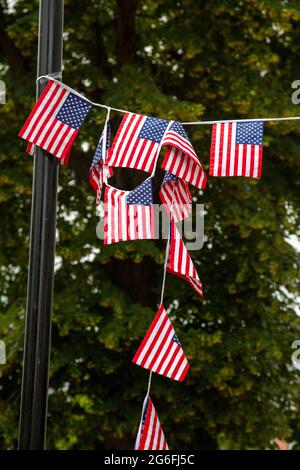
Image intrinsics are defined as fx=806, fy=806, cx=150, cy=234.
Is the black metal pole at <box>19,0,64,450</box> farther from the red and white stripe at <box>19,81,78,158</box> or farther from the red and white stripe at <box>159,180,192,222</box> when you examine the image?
the red and white stripe at <box>159,180,192,222</box>

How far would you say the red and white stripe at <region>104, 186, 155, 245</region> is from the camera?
3973 mm

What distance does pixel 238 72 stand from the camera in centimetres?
796

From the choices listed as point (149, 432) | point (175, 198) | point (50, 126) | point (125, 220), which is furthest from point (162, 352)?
point (50, 126)

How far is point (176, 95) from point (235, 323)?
8.56 feet

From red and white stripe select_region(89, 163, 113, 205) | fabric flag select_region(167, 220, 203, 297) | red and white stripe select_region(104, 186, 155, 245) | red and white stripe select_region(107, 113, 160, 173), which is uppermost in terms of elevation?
red and white stripe select_region(107, 113, 160, 173)

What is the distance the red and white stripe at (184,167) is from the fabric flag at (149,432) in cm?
117

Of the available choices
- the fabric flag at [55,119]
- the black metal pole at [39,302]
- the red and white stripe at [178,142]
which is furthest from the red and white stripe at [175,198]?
A: the black metal pole at [39,302]

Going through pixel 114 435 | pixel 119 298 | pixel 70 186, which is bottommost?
pixel 114 435

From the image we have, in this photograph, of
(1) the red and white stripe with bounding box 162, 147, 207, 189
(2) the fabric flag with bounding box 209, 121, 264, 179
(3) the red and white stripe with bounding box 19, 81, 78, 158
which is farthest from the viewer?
(2) the fabric flag with bounding box 209, 121, 264, 179

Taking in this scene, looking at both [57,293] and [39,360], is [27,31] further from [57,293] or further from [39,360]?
[39,360]

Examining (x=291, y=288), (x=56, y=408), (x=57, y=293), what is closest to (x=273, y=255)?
(x=291, y=288)

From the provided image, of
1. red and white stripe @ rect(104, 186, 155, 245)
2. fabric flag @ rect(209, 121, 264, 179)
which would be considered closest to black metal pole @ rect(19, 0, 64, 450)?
red and white stripe @ rect(104, 186, 155, 245)

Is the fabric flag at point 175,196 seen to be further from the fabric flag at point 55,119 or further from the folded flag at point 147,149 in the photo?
the fabric flag at point 55,119

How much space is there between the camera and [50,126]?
13.0ft
